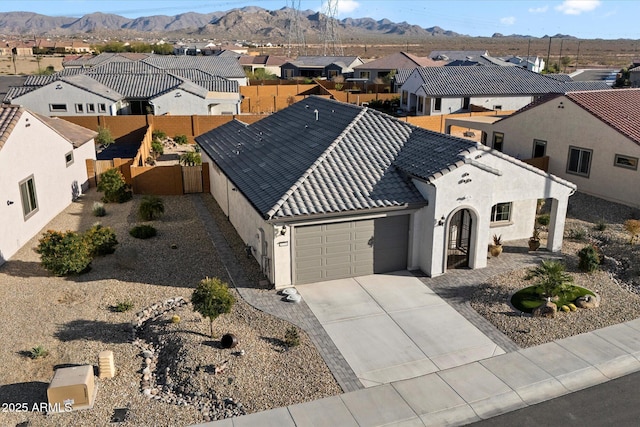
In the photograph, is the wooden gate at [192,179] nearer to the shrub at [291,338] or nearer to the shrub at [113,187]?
the shrub at [113,187]

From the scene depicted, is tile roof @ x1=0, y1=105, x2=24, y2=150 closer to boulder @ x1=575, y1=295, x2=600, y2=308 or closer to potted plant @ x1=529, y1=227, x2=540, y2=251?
potted plant @ x1=529, y1=227, x2=540, y2=251

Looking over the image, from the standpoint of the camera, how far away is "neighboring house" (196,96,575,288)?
16.6 meters

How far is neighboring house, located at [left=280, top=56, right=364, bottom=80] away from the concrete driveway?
6658cm

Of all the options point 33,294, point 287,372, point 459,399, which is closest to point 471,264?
point 459,399

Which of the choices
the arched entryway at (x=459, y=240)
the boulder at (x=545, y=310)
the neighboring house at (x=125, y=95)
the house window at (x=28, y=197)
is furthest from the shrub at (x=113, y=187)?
the neighboring house at (x=125, y=95)

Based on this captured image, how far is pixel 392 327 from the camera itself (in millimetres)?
14531

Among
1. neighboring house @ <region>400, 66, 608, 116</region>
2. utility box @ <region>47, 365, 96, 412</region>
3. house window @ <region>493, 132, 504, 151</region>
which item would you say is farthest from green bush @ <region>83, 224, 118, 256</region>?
neighboring house @ <region>400, 66, 608, 116</region>

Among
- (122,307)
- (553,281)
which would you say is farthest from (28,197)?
(553,281)

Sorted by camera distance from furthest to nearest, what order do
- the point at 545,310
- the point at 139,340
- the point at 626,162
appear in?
the point at 626,162 < the point at 545,310 < the point at 139,340

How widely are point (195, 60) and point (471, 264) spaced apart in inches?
2276

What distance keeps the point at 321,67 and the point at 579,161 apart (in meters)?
59.6

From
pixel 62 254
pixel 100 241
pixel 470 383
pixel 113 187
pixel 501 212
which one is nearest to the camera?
pixel 470 383

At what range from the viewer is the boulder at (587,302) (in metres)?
15.7

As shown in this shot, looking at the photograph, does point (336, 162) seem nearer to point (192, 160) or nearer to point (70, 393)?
point (70, 393)
